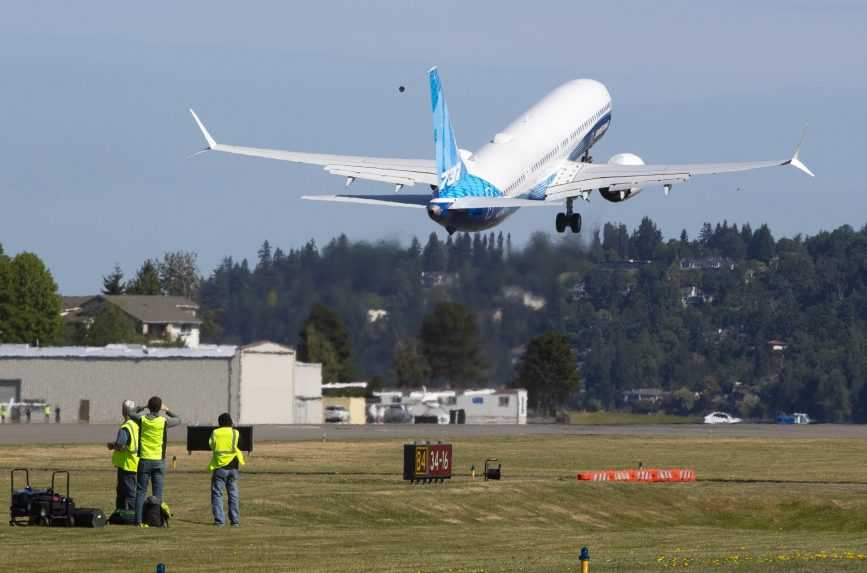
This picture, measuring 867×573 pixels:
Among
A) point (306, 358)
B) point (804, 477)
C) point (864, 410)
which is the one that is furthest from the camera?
point (864, 410)

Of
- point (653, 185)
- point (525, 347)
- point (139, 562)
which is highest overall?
point (653, 185)

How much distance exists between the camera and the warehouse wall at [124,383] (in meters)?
128

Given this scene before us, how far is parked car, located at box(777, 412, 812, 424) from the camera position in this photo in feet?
521

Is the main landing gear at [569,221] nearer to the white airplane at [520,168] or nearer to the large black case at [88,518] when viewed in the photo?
the white airplane at [520,168]

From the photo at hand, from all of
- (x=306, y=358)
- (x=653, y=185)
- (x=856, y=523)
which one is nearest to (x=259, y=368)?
(x=306, y=358)

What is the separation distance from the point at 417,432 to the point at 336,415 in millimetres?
34698

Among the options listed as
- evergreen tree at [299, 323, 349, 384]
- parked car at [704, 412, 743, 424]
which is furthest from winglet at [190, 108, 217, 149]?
parked car at [704, 412, 743, 424]

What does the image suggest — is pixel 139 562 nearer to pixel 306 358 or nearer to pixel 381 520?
pixel 381 520

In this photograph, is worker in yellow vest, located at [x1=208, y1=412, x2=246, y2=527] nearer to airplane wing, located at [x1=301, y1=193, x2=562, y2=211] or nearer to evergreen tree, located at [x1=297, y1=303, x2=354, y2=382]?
airplane wing, located at [x1=301, y1=193, x2=562, y2=211]

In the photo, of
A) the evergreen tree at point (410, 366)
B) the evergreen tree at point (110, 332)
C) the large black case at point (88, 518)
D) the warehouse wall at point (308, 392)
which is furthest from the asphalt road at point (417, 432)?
the large black case at point (88, 518)

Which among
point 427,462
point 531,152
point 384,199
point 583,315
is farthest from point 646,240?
point 427,462

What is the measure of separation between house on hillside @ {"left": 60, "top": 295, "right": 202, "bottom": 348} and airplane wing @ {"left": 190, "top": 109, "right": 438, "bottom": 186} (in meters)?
87.9

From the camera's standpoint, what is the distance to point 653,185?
93.7 meters

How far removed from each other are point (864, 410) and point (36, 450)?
102274mm
